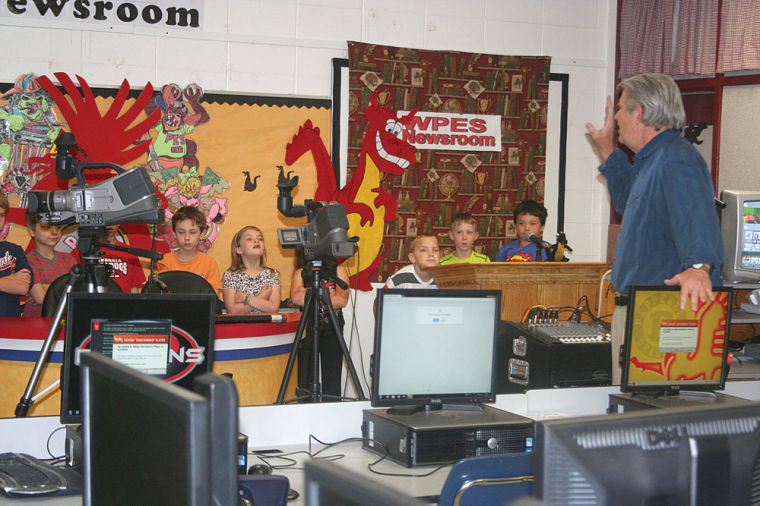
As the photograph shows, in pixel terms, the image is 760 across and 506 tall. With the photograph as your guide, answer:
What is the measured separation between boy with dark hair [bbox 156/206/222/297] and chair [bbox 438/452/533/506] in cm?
301

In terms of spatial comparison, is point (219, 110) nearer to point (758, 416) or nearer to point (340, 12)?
point (340, 12)

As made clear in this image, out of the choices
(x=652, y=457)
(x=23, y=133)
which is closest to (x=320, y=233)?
(x=652, y=457)

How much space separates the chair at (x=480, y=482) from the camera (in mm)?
1645

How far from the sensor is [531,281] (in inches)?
147

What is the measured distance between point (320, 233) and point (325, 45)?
2.55 m

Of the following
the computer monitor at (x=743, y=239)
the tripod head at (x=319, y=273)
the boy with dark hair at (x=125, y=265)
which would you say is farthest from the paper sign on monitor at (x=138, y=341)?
the boy with dark hair at (x=125, y=265)

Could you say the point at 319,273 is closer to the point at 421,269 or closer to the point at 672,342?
the point at 672,342

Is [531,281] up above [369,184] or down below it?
below

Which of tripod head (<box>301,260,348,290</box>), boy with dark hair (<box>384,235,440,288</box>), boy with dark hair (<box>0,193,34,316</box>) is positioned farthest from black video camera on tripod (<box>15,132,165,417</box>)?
boy with dark hair (<box>384,235,440,288</box>)

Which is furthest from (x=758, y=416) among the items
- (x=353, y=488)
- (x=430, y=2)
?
(x=430, y=2)

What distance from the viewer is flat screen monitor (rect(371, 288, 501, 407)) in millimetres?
2246

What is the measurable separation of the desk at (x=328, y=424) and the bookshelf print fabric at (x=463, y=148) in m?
2.94

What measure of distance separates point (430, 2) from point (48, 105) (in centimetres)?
251

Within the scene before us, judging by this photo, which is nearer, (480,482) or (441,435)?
(480,482)
